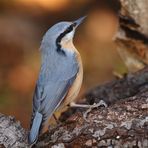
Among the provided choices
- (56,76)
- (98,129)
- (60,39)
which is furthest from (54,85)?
(98,129)

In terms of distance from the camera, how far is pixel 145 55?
5801mm

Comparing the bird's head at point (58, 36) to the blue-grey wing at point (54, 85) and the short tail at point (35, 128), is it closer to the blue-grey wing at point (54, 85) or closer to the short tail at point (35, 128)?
the blue-grey wing at point (54, 85)

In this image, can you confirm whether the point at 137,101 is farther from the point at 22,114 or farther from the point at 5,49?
the point at 5,49

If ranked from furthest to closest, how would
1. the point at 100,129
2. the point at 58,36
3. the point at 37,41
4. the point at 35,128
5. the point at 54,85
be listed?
the point at 37,41 < the point at 58,36 < the point at 54,85 < the point at 35,128 < the point at 100,129

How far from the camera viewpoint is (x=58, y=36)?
5.00 metres

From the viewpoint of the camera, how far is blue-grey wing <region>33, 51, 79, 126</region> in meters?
4.52

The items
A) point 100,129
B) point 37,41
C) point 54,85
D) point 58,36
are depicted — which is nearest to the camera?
point 100,129

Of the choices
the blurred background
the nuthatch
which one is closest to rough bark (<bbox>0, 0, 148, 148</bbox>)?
the nuthatch

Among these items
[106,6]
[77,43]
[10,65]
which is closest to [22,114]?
[10,65]

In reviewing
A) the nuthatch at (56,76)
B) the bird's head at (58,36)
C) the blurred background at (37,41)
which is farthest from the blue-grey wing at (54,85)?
the blurred background at (37,41)

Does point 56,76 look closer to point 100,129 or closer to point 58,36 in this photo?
point 58,36

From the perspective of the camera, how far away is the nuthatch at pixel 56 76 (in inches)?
177

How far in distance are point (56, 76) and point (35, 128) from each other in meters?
0.70

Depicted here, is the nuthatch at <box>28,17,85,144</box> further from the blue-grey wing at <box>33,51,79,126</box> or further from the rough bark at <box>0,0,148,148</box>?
the rough bark at <box>0,0,148,148</box>
